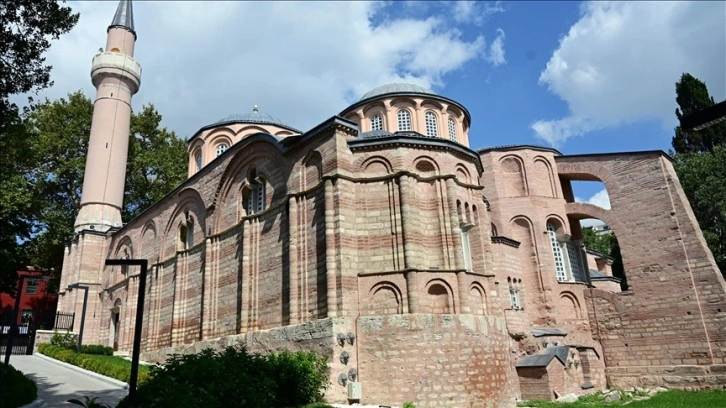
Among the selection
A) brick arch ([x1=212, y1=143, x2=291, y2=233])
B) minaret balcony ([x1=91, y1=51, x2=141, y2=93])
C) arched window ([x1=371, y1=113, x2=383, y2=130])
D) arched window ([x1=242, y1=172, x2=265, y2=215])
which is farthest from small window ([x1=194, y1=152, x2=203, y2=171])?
arched window ([x1=242, y1=172, x2=265, y2=215])

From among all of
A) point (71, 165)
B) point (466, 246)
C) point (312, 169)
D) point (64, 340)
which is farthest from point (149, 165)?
point (466, 246)

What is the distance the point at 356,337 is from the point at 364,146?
16.9 feet

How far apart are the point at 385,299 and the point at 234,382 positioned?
4980mm

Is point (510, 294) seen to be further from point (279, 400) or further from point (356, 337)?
point (279, 400)

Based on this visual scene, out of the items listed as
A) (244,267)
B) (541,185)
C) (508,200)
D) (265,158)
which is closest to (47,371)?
(244,267)

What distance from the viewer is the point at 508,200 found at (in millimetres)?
20531

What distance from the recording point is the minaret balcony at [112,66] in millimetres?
28016

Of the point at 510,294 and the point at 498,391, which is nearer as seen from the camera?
the point at 498,391

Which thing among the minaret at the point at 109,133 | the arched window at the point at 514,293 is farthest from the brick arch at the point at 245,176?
the minaret at the point at 109,133

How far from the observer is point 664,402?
13.9 m

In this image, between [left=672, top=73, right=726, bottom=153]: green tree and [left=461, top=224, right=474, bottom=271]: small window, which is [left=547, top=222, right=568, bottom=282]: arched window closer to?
[left=461, top=224, right=474, bottom=271]: small window

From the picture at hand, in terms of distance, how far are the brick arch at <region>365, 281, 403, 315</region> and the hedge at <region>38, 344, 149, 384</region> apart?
5623 mm

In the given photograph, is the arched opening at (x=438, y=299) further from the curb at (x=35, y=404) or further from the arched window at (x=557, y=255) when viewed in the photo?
the arched window at (x=557, y=255)

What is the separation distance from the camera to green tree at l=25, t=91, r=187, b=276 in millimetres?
29094
